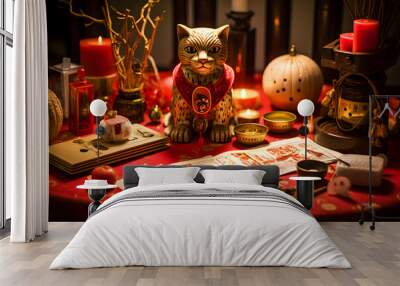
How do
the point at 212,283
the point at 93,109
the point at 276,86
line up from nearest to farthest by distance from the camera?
the point at 212,283
the point at 93,109
the point at 276,86

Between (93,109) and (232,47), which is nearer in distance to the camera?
(93,109)

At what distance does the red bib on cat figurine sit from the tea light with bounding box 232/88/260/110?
329 millimetres

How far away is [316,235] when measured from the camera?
14.5 ft

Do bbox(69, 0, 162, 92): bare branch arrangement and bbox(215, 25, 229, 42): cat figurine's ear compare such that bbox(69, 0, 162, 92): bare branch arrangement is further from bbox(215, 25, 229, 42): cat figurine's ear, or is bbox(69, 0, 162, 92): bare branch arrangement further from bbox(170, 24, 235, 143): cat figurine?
bbox(215, 25, 229, 42): cat figurine's ear

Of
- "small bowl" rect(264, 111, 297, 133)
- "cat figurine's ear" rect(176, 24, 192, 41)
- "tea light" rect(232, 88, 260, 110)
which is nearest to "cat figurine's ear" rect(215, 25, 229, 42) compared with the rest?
"cat figurine's ear" rect(176, 24, 192, 41)

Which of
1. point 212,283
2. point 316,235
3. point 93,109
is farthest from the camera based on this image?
point 93,109

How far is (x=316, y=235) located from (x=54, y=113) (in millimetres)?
2240

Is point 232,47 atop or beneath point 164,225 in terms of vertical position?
atop

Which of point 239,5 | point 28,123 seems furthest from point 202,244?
point 239,5

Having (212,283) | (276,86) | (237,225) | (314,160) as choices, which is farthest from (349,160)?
(212,283)

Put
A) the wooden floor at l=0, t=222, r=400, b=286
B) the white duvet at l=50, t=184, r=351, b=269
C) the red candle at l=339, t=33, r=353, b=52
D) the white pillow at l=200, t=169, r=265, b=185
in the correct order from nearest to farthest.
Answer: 1. the wooden floor at l=0, t=222, r=400, b=286
2. the white duvet at l=50, t=184, r=351, b=269
3. the white pillow at l=200, t=169, r=265, b=185
4. the red candle at l=339, t=33, r=353, b=52

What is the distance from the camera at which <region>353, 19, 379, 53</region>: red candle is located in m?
5.58

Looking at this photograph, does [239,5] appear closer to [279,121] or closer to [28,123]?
[279,121]

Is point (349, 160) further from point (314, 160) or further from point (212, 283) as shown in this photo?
point (212, 283)
